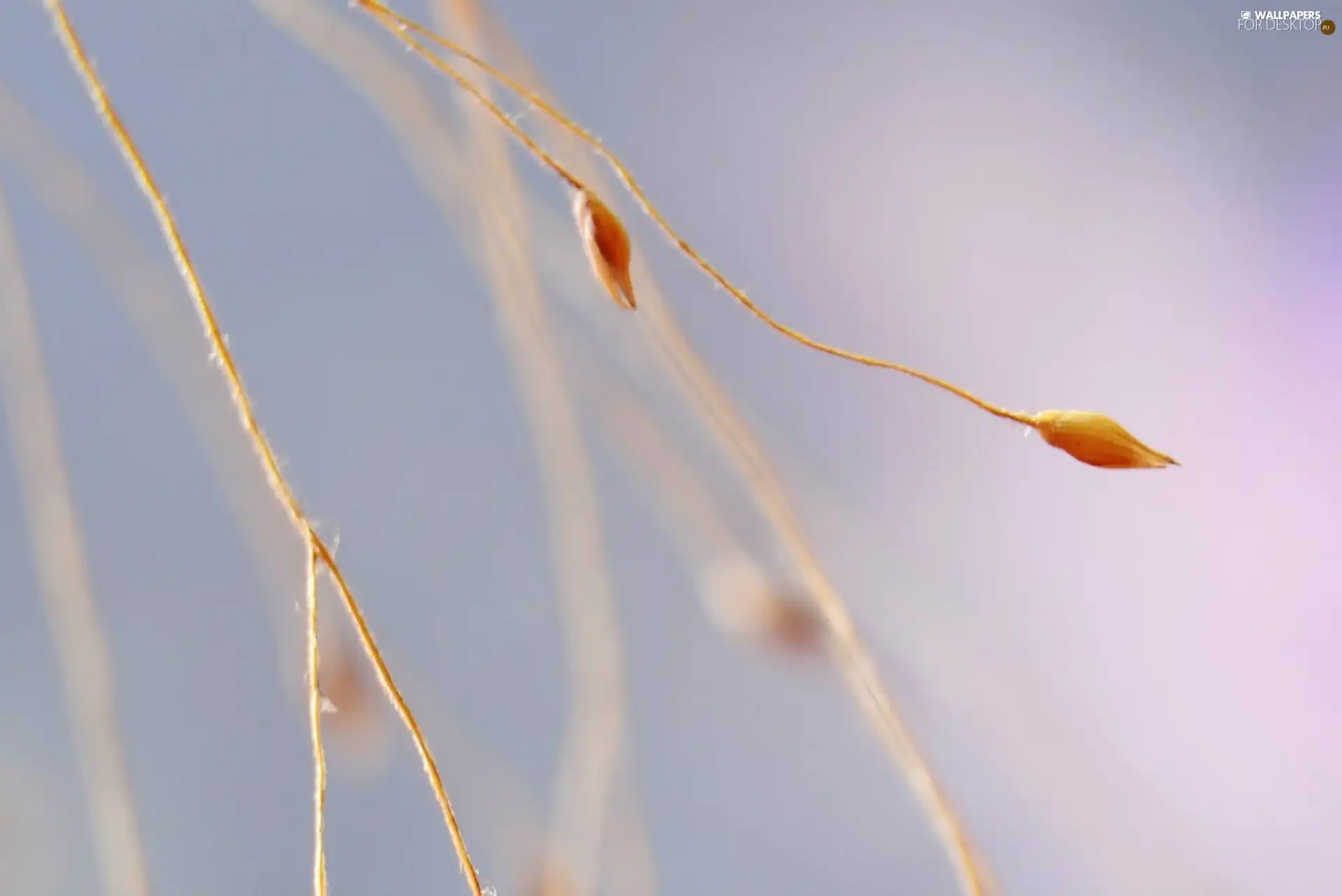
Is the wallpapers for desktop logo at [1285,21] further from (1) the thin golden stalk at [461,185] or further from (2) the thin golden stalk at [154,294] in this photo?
(2) the thin golden stalk at [154,294]

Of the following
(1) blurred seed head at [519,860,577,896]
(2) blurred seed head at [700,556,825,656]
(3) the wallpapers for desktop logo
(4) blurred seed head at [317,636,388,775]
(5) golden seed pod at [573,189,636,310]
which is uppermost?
(3) the wallpapers for desktop logo

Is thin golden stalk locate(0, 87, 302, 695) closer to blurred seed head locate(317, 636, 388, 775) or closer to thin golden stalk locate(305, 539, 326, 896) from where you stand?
blurred seed head locate(317, 636, 388, 775)

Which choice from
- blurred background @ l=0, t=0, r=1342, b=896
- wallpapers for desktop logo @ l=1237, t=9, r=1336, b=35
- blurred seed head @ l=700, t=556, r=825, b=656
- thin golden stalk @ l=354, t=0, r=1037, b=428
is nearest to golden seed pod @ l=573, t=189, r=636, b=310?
thin golden stalk @ l=354, t=0, r=1037, b=428

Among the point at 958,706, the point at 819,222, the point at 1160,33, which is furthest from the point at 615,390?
the point at 1160,33

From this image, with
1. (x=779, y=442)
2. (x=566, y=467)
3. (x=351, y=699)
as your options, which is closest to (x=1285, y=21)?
(x=779, y=442)

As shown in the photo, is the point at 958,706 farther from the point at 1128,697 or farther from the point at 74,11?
the point at 74,11

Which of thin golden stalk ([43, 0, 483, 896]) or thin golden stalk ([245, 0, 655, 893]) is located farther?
thin golden stalk ([245, 0, 655, 893])

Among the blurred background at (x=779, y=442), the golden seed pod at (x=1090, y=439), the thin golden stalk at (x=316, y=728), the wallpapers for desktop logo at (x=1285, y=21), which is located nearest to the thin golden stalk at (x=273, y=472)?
the thin golden stalk at (x=316, y=728)
